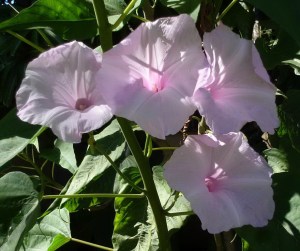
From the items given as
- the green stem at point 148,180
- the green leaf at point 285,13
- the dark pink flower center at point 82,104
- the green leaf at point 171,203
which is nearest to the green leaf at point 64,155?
the green leaf at point 171,203

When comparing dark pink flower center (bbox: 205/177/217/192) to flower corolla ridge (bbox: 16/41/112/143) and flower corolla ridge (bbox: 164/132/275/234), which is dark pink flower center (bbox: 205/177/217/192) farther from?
flower corolla ridge (bbox: 16/41/112/143)

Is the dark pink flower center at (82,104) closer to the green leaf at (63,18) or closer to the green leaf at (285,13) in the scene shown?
the green leaf at (63,18)

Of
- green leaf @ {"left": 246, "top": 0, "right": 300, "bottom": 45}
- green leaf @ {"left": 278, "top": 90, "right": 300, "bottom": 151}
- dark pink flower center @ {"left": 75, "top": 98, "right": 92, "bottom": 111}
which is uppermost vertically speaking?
green leaf @ {"left": 246, "top": 0, "right": 300, "bottom": 45}

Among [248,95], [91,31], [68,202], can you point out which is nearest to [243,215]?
[248,95]

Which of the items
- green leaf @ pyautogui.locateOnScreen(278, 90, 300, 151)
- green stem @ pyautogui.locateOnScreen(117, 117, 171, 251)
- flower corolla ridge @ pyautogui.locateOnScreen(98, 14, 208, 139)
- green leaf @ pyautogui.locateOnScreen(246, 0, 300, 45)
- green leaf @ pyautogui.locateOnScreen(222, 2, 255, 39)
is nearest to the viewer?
green leaf @ pyautogui.locateOnScreen(246, 0, 300, 45)

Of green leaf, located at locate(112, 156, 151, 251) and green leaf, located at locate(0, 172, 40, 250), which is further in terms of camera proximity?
green leaf, located at locate(112, 156, 151, 251)

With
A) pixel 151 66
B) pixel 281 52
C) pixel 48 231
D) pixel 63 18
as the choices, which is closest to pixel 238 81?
pixel 151 66

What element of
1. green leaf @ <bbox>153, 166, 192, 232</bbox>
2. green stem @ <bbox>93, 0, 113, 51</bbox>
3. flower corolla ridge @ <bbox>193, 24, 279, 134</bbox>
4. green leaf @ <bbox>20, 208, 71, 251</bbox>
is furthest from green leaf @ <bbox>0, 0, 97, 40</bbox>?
green leaf @ <bbox>20, 208, 71, 251</bbox>
